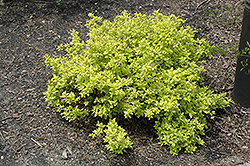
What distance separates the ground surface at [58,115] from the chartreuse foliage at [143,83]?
0.57 ft

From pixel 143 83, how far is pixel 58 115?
3.74 ft

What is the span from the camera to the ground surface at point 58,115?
2959 mm

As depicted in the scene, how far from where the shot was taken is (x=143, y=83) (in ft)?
9.77

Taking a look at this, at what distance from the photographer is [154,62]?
3131 mm

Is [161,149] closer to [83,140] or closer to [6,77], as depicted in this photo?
[83,140]

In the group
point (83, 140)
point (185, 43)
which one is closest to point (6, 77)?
point (83, 140)

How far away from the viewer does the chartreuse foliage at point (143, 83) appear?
2910mm

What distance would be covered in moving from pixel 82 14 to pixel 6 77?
70.8 inches

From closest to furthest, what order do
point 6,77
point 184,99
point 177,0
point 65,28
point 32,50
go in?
point 184,99, point 6,77, point 32,50, point 65,28, point 177,0

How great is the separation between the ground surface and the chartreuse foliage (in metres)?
0.17

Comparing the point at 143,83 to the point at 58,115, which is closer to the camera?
the point at 143,83

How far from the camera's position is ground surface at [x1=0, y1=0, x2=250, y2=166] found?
296 cm

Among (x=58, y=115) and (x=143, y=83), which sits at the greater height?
(x=143, y=83)

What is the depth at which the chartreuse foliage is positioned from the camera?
2910 mm
